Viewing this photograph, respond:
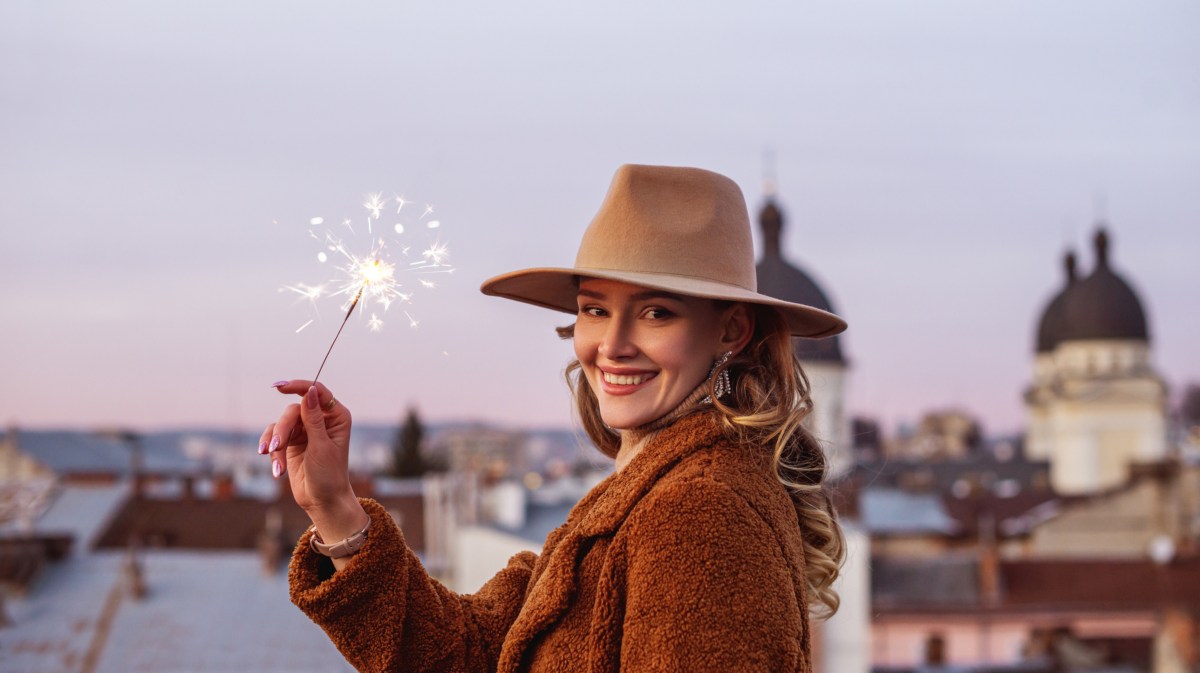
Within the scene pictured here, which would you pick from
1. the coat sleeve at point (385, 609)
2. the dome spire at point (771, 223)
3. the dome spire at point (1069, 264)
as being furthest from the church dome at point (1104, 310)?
the coat sleeve at point (385, 609)

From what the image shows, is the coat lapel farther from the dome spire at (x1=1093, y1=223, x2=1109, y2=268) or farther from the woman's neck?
the dome spire at (x1=1093, y1=223, x2=1109, y2=268)

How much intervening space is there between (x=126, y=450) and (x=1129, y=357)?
47.6 m

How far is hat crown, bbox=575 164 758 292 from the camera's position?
2.76 metres

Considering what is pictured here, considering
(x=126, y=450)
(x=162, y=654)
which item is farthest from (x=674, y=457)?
(x=126, y=450)

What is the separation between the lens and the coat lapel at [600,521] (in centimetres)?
266

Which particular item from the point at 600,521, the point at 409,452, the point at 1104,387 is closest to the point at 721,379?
the point at 600,521

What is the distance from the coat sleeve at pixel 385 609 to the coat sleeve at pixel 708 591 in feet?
2.06

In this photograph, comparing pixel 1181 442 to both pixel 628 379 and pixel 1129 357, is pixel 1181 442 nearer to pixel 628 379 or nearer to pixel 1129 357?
pixel 1129 357

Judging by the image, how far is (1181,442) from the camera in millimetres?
76125

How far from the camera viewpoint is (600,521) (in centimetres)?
267

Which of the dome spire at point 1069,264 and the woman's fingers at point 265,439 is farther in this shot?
the dome spire at point 1069,264

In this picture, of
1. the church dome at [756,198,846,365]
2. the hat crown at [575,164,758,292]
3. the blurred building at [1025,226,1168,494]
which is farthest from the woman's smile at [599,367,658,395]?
the blurred building at [1025,226,1168,494]

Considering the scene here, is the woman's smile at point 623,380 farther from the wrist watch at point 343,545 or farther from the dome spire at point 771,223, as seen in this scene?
the dome spire at point 771,223

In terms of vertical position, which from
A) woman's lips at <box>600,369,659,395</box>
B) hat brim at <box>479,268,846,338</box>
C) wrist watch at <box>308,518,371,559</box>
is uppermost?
hat brim at <box>479,268,846,338</box>
